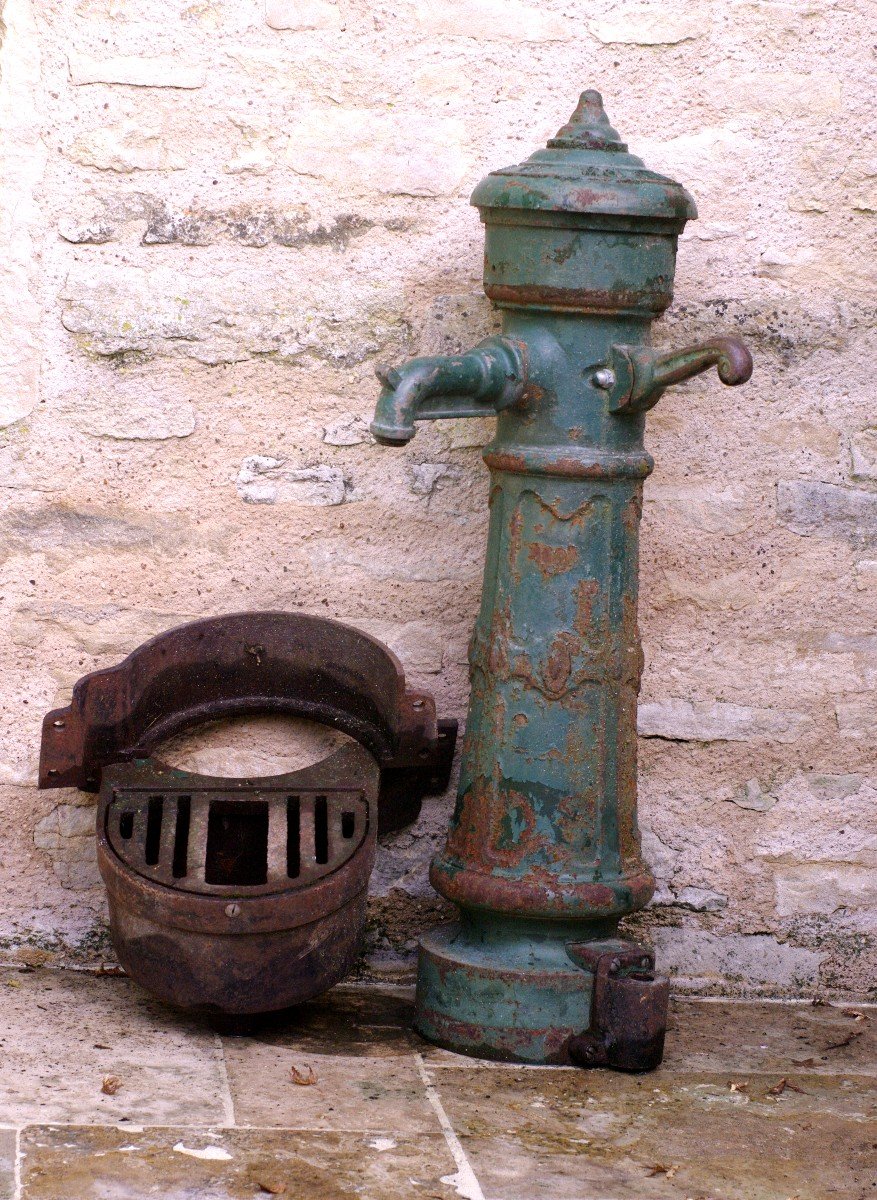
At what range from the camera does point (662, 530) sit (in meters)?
2.76

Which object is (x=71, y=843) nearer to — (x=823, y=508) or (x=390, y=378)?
(x=390, y=378)

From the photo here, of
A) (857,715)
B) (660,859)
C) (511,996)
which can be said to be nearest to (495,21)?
(857,715)

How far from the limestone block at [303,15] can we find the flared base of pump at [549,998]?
1.51 m

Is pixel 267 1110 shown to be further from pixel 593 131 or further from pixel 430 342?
pixel 593 131

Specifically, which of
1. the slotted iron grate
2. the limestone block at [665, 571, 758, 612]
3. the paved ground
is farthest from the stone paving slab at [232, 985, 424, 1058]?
the limestone block at [665, 571, 758, 612]

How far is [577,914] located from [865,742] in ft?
2.34

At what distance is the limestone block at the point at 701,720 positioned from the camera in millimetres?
2791

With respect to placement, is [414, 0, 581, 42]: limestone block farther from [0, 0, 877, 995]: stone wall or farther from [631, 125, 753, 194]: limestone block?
[631, 125, 753, 194]: limestone block

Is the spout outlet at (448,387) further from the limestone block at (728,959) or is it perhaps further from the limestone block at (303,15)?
the limestone block at (728,959)

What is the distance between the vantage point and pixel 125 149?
2.60 m

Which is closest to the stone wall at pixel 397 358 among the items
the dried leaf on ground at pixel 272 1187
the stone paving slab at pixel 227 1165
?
the stone paving slab at pixel 227 1165

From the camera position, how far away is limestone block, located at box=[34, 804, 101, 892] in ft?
8.86

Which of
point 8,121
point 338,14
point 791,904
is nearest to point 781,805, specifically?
point 791,904

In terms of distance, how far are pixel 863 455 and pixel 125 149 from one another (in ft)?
4.55
